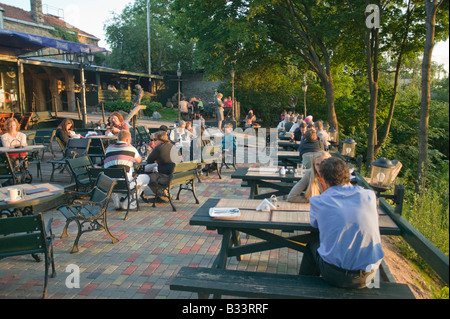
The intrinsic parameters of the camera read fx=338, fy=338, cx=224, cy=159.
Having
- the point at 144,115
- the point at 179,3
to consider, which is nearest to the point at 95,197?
the point at 179,3

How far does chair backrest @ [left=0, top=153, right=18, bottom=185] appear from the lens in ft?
19.7

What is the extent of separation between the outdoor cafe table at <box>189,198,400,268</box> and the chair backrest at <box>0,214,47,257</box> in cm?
144

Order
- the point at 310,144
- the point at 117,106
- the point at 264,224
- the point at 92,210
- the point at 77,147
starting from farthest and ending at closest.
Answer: the point at 117,106 → the point at 77,147 → the point at 310,144 → the point at 92,210 → the point at 264,224

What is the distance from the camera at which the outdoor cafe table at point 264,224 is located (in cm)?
301

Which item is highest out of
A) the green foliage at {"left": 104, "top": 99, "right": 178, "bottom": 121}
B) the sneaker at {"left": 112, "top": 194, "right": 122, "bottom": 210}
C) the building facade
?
the building facade

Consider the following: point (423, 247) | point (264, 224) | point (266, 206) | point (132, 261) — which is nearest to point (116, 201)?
point (132, 261)

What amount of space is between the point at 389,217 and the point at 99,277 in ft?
9.93

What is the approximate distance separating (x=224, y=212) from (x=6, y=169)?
4.82m

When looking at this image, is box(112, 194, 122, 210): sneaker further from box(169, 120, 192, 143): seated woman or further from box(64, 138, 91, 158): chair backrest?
box(169, 120, 192, 143): seated woman

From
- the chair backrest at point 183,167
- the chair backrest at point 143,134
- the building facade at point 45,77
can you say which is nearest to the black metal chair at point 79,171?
the chair backrest at point 183,167

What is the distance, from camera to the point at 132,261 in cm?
399

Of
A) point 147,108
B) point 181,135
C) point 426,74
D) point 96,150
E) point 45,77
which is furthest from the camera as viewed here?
point 147,108

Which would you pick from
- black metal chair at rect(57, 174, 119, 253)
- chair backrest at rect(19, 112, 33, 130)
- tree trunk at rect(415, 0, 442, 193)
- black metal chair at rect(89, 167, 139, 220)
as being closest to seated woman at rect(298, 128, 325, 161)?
tree trunk at rect(415, 0, 442, 193)

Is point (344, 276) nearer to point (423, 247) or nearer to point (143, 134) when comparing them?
point (423, 247)
